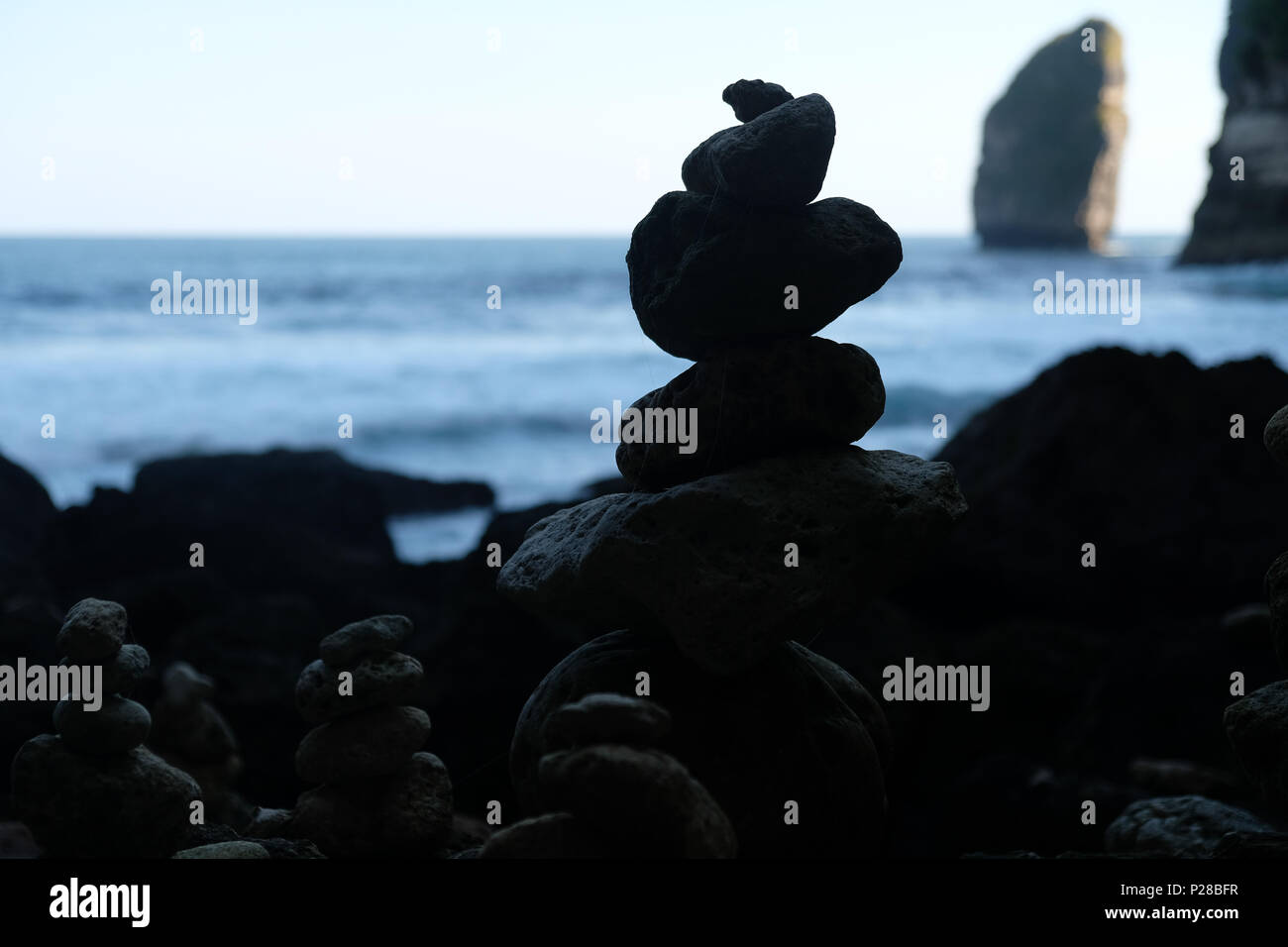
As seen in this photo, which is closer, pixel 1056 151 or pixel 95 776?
pixel 95 776

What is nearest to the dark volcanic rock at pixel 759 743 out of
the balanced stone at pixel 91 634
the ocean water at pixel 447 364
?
the balanced stone at pixel 91 634

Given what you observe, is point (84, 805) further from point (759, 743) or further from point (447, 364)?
point (447, 364)

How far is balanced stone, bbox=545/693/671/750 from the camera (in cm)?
323

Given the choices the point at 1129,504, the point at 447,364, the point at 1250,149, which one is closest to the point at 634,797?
the point at 1129,504

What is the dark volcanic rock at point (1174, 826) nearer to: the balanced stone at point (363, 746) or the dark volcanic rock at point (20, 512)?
the balanced stone at point (363, 746)

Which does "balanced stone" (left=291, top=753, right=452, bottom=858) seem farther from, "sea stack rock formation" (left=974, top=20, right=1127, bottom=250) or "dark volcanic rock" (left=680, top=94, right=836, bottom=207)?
"sea stack rock formation" (left=974, top=20, right=1127, bottom=250)

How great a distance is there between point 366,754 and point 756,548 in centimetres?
195

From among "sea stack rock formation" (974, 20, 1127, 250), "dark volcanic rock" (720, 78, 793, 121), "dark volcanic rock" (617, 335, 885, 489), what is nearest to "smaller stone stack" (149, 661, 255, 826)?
"dark volcanic rock" (617, 335, 885, 489)

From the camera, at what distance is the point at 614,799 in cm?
312

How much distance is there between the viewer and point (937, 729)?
304 inches

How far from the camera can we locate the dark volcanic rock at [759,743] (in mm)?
3996

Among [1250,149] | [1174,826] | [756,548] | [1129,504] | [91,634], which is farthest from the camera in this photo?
[1250,149]
